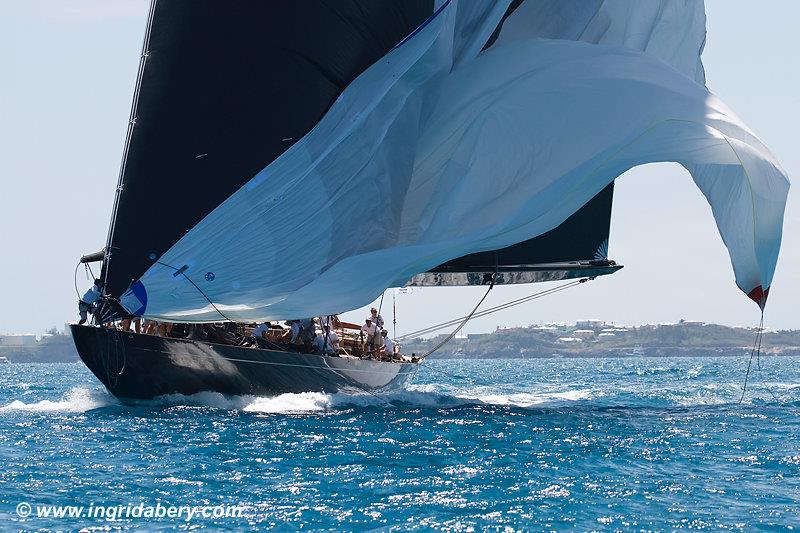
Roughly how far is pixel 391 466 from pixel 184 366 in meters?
6.26

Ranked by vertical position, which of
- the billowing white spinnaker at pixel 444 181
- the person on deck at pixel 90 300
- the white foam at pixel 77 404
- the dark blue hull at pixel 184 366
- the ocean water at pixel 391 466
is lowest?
the ocean water at pixel 391 466

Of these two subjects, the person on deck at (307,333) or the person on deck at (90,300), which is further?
the person on deck at (307,333)

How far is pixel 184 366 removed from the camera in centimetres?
1727

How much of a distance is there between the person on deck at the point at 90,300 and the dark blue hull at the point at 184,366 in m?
0.25

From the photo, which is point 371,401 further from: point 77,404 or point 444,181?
point 77,404

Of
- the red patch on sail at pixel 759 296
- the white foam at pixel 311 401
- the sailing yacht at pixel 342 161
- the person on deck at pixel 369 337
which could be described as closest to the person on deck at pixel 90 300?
the sailing yacht at pixel 342 161

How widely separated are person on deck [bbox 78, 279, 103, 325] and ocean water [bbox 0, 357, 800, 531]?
148cm

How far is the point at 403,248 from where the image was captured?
15328 millimetres

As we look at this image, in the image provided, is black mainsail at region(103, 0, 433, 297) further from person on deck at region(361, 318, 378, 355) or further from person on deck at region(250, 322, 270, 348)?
person on deck at region(361, 318, 378, 355)

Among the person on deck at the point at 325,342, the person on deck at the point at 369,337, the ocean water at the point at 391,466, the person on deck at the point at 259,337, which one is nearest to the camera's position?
the ocean water at the point at 391,466

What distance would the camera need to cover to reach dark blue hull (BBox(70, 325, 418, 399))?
16.9 metres

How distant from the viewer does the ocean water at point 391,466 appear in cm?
933

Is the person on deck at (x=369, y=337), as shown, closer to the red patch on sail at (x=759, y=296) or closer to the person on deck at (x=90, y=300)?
the person on deck at (x=90, y=300)

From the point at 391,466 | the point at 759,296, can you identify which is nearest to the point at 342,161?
the point at 391,466
